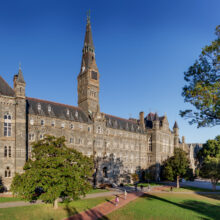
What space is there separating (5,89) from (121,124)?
132 feet

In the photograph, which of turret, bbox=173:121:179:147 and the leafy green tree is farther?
turret, bbox=173:121:179:147

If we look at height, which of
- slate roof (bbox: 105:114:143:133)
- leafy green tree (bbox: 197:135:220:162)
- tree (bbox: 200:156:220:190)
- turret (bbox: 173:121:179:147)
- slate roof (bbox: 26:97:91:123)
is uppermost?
slate roof (bbox: 26:97:91:123)

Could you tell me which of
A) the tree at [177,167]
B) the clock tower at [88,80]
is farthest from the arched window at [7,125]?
the tree at [177,167]

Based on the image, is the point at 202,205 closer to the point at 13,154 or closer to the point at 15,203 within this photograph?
the point at 15,203

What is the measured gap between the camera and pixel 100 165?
61.1 metres

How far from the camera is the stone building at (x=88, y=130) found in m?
43.5

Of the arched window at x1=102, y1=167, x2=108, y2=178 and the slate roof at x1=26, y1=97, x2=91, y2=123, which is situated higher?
the slate roof at x1=26, y1=97, x2=91, y2=123

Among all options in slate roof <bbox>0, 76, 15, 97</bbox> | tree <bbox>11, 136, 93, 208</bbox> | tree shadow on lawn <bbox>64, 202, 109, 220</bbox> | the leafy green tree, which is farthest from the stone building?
tree shadow on lawn <bbox>64, 202, 109, 220</bbox>

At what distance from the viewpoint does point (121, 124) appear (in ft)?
243

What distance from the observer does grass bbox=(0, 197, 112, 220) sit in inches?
1054

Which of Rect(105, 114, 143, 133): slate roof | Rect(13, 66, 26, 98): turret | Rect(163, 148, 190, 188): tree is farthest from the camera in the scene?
Rect(105, 114, 143, 133): slate roof

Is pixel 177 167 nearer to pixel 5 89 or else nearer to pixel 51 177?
pixel 51 177

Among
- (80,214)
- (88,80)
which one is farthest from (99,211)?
(88,80)

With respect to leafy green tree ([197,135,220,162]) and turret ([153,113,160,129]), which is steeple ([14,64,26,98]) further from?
leafy green tree ([197,135,220,162])
